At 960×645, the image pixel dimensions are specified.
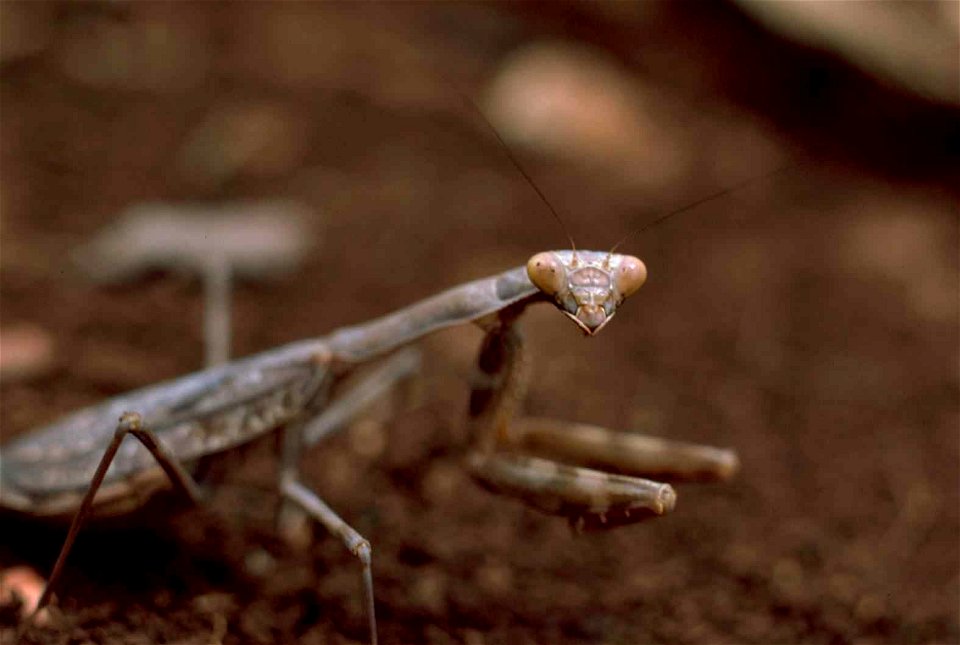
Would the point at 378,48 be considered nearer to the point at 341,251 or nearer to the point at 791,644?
the point at 341,251

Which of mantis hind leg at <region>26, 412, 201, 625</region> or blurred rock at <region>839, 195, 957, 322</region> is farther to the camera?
blurred rock at <region>839, 195, 957, 322</region>

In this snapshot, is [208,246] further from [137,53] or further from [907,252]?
[907,252]

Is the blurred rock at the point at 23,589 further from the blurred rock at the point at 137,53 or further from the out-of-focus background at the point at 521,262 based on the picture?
the blurred rock at the point at 137,53

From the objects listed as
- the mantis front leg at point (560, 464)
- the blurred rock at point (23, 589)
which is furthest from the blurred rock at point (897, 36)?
the blurred rock at point (23, 589)

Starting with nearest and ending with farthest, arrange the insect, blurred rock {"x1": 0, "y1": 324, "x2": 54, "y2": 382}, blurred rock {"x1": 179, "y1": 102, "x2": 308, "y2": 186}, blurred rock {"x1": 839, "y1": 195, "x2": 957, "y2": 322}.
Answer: the insect < blurred rock {"x1": 0, "y1": 324, "x2": 54, "y2": 382} < blurred rock {"x1": 839, "y1": 195, "x2": 957, "y2": 322} < blurred rock {"x1": 179, "y1": 102, "x2": 308, "y2": 186}

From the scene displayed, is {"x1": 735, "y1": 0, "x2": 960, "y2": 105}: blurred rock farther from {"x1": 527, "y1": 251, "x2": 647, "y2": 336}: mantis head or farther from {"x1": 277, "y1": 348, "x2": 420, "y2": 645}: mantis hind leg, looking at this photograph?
{"x1": 527, "y1": 251, "x2": 647, "y2": 336}: mantis head

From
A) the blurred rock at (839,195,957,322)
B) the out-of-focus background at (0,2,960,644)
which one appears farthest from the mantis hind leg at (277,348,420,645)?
the blurred rock at (839,195,957,322)

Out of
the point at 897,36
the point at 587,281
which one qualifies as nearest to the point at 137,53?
the point at 897,36
